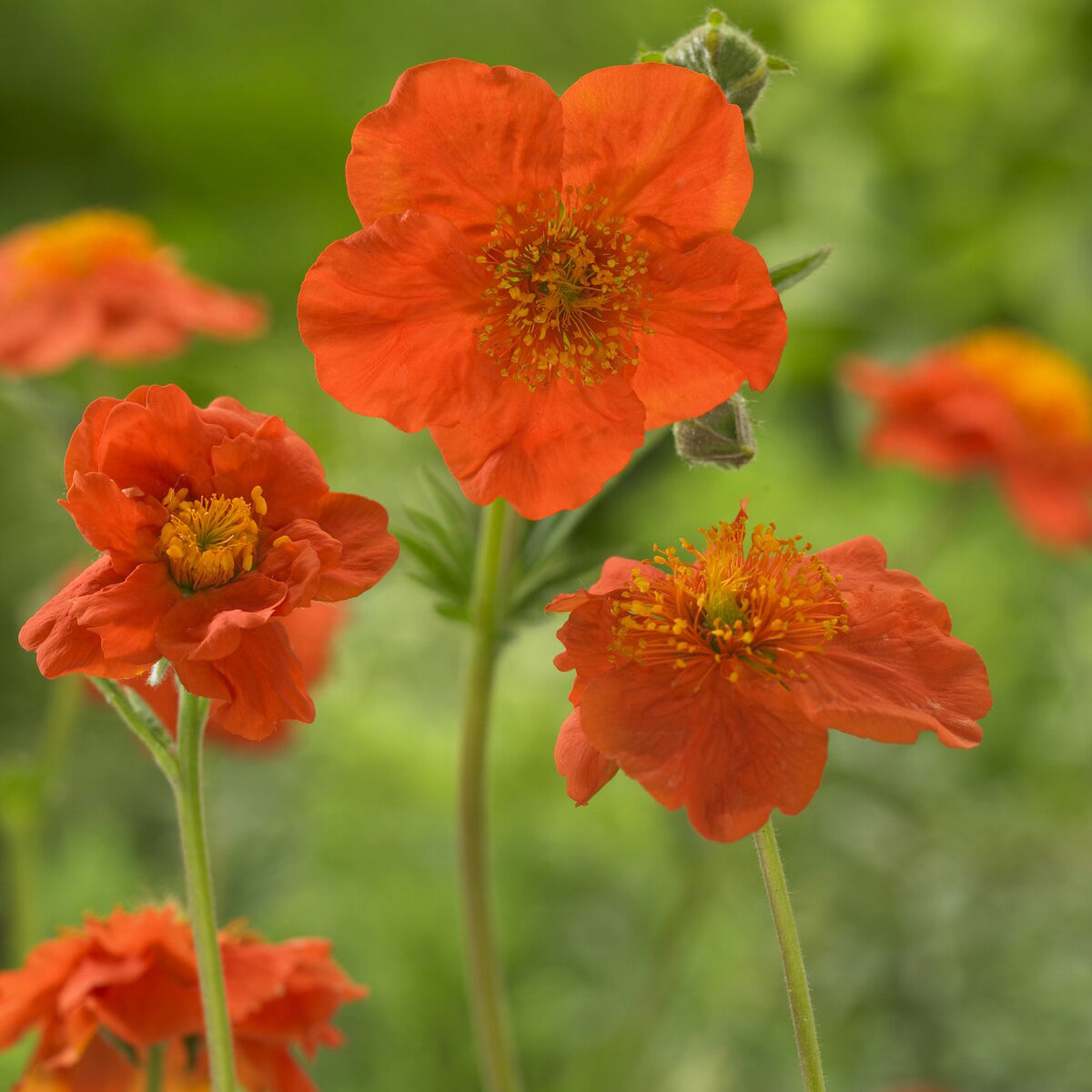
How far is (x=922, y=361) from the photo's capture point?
922 millimetres

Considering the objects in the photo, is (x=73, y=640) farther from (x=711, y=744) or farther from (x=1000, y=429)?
(x=1000, y=429)

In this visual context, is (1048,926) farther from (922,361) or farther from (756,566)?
(756,566)

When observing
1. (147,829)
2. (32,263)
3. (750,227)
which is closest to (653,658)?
(32,263)

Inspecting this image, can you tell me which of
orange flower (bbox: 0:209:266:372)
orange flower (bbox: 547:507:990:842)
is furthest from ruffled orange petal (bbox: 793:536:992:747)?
orange flower (bbox: 0:209:266:372)

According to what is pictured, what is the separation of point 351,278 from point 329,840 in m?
0.75

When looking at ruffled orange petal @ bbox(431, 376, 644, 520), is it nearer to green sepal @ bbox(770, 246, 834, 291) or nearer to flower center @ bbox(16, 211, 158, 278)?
green sepal @ bbox(770, 246, 834, 291)

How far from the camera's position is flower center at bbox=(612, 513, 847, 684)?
1.02 ft

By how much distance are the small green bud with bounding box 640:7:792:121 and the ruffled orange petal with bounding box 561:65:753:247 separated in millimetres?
35

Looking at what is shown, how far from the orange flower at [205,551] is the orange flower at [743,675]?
58mm

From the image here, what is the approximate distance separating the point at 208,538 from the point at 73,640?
4 cm

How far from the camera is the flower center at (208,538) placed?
0.32 m

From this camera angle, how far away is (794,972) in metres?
0.29

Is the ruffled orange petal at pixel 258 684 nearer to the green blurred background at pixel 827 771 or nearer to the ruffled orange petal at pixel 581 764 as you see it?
the ruffled orange petal at pixel 581 764

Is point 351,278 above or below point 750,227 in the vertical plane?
below
